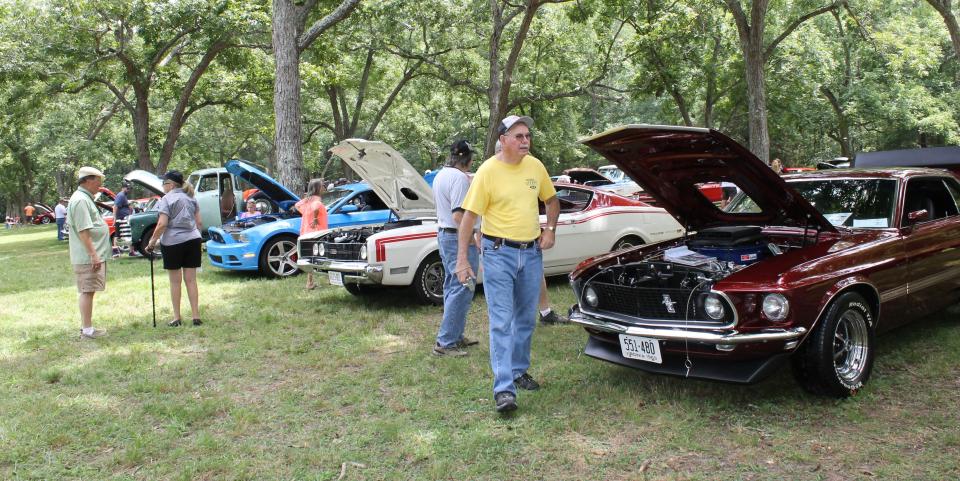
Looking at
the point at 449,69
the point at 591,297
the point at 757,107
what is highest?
the point at 449,69

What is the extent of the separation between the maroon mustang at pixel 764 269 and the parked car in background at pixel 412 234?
2742 mm

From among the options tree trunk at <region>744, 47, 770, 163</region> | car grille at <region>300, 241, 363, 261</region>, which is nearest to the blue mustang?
car grille at <region>300, 241, 363, 261</region>

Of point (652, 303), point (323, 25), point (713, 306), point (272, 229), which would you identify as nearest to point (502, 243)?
point (652, 303)

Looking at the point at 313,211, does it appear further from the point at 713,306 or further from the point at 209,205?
the point at 209,205

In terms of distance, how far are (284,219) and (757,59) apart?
9.62m

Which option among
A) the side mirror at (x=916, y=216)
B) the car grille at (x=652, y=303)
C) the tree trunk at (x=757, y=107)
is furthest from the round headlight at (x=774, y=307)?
the tree trunk at (x=757, y=107)

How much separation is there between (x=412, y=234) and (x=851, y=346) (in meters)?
4.59

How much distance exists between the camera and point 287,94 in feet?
41.8

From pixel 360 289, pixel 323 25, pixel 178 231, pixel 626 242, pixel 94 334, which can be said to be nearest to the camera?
pixel 94 334

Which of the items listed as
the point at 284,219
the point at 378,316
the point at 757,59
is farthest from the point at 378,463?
the point at 757,59

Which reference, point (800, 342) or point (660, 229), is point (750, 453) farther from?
point (660, 229)

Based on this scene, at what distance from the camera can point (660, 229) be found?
9.16m

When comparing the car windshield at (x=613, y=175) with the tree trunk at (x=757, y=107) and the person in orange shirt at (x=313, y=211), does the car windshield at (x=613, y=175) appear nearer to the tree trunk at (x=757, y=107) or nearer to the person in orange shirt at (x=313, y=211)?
the tree trunk at (x=757, y=107)

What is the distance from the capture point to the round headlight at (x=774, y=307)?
3.99 metres
